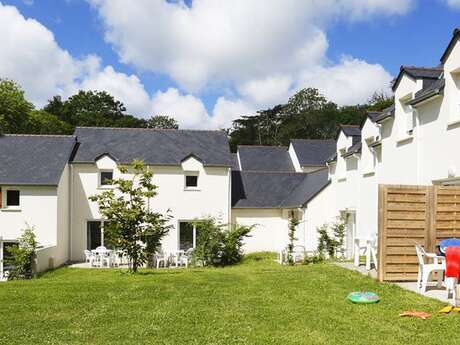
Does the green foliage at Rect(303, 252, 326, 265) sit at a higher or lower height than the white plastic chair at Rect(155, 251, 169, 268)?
higher

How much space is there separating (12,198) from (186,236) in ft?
32.4

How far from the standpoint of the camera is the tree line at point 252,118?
72375 millimetres

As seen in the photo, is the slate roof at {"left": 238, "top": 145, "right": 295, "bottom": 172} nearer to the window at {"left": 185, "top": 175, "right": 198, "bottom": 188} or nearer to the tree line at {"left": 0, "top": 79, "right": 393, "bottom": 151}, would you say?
the window at {"left": 185, "top": 175, "right": 198, "bottom": 188}

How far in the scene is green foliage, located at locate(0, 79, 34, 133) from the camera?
5506 cm

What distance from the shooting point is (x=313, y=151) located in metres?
43.6

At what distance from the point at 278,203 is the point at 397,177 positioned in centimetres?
1457

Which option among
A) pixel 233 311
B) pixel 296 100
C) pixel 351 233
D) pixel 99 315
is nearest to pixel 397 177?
pixel 351 233

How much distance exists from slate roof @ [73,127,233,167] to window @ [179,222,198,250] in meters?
3.81

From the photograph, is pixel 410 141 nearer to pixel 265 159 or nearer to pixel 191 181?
pixel 191 181

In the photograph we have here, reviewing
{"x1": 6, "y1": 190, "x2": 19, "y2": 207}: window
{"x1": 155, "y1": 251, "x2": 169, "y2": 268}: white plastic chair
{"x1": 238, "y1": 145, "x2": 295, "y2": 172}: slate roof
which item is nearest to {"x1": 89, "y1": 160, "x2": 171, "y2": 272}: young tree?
{"x1": 155, "y1": 251, "x2": 169, "y2": 268}: white plastic chair

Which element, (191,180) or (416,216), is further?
(191,180)

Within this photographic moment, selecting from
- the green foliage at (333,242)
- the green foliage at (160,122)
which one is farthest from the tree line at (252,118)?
the green foliage at (333,242)

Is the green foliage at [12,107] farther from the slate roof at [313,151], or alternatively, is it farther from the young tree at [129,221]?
the young tree at [129,221]

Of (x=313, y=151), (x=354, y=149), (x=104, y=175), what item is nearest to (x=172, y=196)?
(x=104, y=175)
